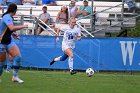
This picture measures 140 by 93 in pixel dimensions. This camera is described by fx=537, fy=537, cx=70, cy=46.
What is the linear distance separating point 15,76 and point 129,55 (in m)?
6.71

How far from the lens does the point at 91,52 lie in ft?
67.3

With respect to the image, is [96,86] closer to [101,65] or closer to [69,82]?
[69,82]

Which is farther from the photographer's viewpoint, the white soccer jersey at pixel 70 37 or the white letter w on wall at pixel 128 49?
the white letter w on wall at pixel 128 49

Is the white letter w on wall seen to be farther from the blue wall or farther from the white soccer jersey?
the white soccer jersey

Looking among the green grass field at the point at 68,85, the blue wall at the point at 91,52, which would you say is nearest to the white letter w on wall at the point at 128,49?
the blue wall at the point at 91,52

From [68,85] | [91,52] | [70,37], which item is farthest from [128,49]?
[68,85]

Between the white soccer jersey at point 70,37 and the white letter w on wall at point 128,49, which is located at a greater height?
the white soccer jersey at point 70,37

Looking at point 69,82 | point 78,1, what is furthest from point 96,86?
point 78,1

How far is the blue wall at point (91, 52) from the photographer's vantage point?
20.2 meters

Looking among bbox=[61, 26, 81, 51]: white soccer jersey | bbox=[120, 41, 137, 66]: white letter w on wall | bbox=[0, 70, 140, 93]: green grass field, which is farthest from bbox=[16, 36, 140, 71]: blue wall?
bbox=[0, 70, 140, 93]: green grass field

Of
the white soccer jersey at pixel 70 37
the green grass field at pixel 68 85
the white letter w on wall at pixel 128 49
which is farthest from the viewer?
the white letter w on wall at pixel 128 49

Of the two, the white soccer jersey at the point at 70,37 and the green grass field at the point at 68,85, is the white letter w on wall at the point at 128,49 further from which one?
the green grass field at the point at 68,85

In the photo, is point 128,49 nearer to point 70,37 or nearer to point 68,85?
point 70,37

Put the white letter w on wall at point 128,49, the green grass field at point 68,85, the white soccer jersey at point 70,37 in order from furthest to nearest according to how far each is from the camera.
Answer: the white letter w on wall at point 128,49 < the white soccer jersey at point 70,37 < the green grass field at point 68,85
